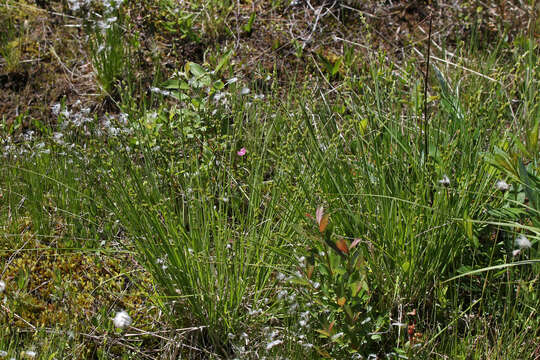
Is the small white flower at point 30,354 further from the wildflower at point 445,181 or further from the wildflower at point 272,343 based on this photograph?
the wildflower at point 445,181

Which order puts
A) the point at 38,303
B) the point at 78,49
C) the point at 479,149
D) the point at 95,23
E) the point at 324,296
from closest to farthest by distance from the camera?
the point at 324,296
the point at 479,149
the point at 38,303
the point at 95,23
the point at 78,49

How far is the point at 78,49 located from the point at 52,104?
436 mm

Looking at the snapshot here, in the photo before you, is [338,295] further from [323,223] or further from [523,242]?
[523,242]

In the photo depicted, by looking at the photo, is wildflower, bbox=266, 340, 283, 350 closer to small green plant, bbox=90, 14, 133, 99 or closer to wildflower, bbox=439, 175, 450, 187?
wildflower, bbox=439, 175, 450, 187

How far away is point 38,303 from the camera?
234 centimetres

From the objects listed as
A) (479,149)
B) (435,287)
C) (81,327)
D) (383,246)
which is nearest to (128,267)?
(81,327)

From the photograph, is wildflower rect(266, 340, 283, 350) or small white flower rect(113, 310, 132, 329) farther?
small white flower rect(113, 310, 132, 329)

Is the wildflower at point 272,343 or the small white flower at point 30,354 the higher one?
the wildflower at point 272,343

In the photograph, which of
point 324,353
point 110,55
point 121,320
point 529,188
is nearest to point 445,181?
point 529,188

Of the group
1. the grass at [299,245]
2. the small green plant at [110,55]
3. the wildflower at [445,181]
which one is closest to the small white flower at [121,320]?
the grass at [299,245]

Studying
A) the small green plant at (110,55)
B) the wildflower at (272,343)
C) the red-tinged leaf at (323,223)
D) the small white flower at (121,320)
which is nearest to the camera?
the red-tinged leaf at (323,223)

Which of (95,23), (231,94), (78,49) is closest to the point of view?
(231,94)

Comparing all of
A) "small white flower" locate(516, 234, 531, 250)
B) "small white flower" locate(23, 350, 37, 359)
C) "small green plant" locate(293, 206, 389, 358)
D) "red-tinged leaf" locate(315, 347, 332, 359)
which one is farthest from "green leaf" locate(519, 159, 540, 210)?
"small white flower" locate(23, 350, 37, 359)

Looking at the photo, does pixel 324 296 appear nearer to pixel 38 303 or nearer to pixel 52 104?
pixel 38 303
